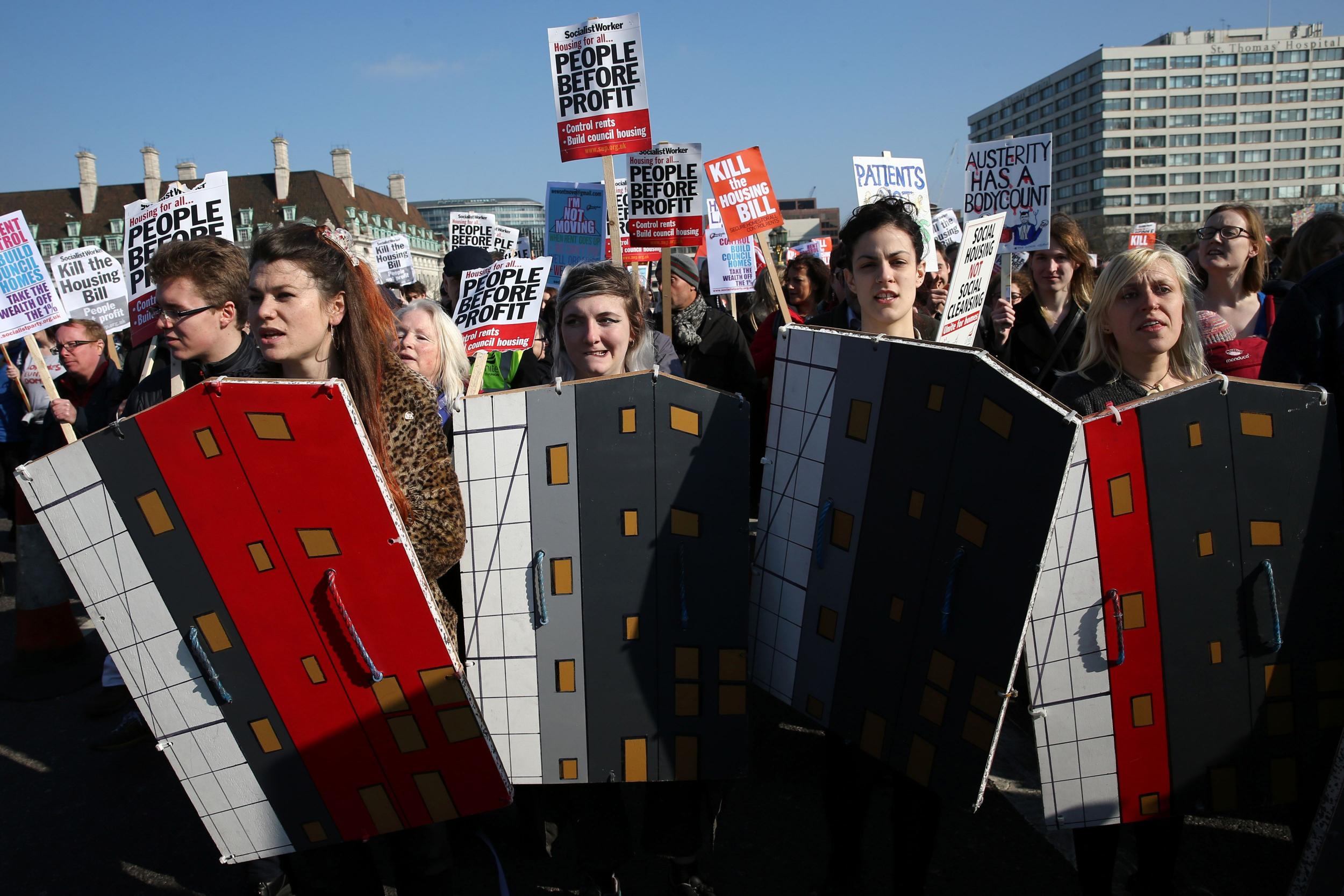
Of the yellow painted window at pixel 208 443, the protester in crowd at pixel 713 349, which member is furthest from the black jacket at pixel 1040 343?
the yellow painted window at pixel 208 443

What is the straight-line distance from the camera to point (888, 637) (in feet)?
7.39

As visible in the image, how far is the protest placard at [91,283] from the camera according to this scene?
8.05 m

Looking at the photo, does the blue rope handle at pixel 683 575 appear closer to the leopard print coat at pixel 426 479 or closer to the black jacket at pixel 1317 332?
the leopard print coat at pixel 426 479

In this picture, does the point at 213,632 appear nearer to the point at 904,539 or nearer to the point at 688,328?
the point at 904,539

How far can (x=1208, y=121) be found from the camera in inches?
3907

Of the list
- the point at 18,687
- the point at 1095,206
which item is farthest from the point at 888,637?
the point at 1095,206

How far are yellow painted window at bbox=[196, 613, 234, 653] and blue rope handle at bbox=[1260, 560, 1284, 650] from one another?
7.90ft

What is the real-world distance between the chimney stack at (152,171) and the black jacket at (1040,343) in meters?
74.1

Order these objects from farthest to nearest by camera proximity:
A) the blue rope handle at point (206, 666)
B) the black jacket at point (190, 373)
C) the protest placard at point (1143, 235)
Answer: the protest placard at point (1143, 235) < the black jacket at point (190, 373) < the blue rope handle at point (206, 666)

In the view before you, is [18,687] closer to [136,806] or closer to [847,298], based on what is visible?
[136,806]

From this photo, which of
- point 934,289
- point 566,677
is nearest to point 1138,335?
point 566,677

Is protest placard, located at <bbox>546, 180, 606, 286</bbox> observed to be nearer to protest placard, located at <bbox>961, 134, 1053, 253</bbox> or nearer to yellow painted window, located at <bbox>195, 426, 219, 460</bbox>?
protest placard, located at <bbox>961, 134, 1053, 253</bbox>

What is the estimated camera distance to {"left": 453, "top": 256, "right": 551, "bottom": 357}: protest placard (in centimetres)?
448

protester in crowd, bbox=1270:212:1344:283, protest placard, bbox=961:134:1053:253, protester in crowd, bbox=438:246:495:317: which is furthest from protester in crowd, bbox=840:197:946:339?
protester in crowd, bbox=438:246:495:317
